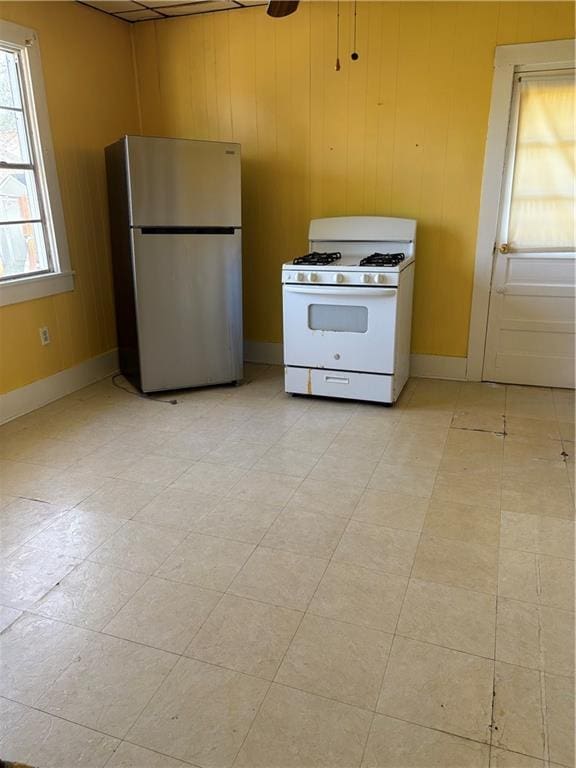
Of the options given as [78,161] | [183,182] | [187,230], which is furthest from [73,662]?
[78,161]

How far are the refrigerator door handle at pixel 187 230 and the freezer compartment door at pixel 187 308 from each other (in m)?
0.02

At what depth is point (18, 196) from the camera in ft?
10.8

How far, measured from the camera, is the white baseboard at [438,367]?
3.88 m

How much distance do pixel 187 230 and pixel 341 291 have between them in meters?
1.05

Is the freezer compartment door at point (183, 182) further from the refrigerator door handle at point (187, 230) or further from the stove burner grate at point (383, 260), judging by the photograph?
the stove burner grate at point (383, 260)

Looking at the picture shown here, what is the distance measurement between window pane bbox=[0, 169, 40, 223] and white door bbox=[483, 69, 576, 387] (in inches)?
116

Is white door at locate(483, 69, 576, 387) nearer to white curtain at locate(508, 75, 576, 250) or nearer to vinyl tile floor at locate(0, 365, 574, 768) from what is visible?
white curtain at locate(508, 75, 576, 250)

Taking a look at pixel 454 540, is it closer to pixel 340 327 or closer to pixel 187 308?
pixel 340 327

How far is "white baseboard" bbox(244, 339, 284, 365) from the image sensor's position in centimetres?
434

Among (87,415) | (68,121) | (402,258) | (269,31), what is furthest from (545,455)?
(68,121)

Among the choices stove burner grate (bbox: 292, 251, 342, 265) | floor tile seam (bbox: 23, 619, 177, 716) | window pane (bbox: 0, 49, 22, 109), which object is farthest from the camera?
stove burner grate (bbox: 292, 251, 342, 265)

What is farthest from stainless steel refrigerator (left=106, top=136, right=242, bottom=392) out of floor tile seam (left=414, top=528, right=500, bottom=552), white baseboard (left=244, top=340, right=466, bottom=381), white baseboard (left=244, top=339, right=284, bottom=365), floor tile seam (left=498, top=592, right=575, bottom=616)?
floor tile seam (left=498, top=592, right=575, bottom=616)

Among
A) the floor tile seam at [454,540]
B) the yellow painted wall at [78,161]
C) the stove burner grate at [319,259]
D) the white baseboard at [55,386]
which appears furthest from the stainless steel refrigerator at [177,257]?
the floor tile seam at [454,540]

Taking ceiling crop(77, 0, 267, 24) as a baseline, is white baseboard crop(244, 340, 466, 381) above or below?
below
